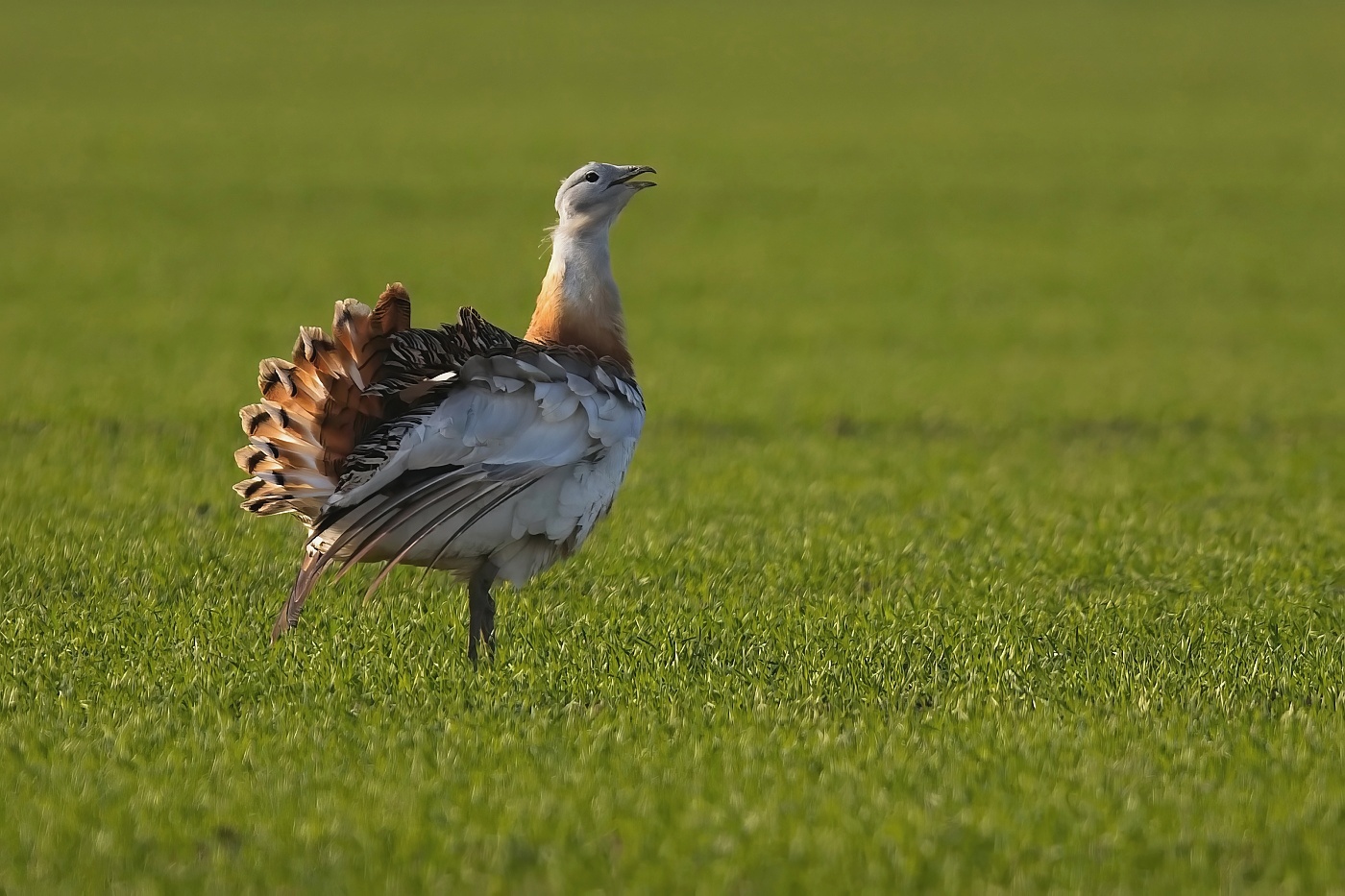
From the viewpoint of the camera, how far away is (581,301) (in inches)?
263

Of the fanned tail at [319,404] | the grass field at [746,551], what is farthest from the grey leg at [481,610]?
the fanned tail at [319,404]

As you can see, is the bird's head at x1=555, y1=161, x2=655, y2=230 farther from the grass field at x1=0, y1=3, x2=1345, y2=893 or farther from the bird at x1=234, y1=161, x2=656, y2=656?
the grass field at x1=0, y1=3, x2=1345, y2=893

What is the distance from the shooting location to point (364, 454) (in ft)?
19.1

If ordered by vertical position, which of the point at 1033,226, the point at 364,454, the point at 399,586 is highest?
the point at 364,454

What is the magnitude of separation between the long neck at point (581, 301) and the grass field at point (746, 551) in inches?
41.8

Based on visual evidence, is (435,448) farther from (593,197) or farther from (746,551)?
(746,551)

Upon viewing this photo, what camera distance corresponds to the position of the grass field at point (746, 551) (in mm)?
4637

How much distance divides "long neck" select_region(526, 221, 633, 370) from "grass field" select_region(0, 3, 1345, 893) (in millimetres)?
1061

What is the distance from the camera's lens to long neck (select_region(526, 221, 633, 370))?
6648mm

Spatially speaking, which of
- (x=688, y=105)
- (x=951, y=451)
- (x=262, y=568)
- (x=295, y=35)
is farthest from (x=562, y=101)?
(x=262, y=568)

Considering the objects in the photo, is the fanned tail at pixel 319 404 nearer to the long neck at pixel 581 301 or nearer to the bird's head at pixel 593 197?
the long neck at pixel 581 301

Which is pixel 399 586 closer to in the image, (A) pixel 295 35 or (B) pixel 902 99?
(B) pixel 902 99

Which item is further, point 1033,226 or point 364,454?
point 1033,226

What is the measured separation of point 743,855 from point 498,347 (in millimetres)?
2394
